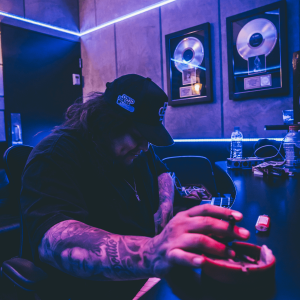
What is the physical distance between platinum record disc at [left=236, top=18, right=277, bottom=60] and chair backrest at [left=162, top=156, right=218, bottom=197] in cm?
121

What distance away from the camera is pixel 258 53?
2.50 metres

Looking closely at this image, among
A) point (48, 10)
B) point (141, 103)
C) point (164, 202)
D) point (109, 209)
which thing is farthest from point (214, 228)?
point (48, 10)

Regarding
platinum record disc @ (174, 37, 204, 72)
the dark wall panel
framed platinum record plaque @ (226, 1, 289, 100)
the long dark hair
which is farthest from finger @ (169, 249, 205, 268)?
the dark wall panel

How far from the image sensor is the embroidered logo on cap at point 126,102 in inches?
38.9

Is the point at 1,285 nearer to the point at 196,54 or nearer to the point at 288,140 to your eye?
the point at 288,140

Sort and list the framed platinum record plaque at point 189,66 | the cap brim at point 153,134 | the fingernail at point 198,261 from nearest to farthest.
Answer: the fingernail at point 198,261
the cap brim at point 153,134
the framed platinum record plaque at point 189,66

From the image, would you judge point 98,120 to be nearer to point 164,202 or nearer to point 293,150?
point 164,202

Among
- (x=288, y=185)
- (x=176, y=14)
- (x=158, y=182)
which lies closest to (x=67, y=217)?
(x=158, y=182)

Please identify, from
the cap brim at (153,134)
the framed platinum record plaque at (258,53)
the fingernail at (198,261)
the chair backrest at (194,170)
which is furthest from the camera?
the framed platinum record plaque at (258,53)

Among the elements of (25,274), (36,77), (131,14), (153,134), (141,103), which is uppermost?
(131,14)

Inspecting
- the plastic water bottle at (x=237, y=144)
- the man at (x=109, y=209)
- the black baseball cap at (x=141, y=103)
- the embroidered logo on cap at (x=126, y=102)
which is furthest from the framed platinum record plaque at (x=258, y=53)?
the embroidered logo on cap at (x=126, y=102)

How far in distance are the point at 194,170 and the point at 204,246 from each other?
5.93 feet

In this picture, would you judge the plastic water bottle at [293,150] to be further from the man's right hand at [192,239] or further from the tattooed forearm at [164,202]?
the man's right hand at [192,239]

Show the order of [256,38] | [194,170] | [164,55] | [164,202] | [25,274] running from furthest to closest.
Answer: [164,55]
[256,38]
[194,170]
[164,202]
[25,274]
